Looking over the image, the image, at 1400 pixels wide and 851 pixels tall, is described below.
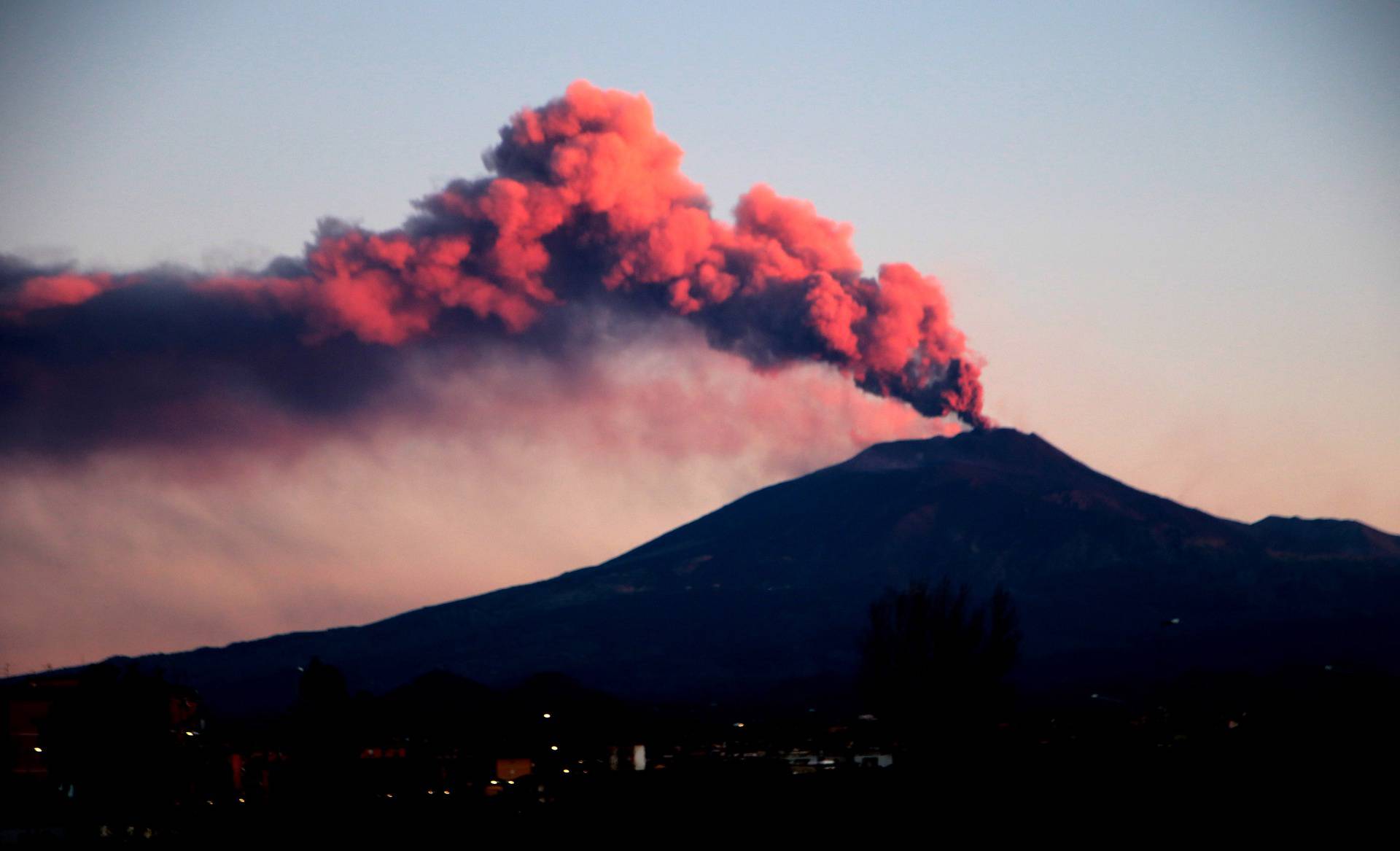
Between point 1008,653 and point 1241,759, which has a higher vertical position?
point 1008,653

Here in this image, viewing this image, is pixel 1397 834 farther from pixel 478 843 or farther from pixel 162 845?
pixel 162 845

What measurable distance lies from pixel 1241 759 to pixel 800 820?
21.4 metres

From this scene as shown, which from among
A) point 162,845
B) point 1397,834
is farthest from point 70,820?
point 1397,834

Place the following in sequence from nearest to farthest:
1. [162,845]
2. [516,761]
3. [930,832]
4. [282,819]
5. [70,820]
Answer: [930,832]
[162,845]
[282,819]
[70,820]
[516,761]

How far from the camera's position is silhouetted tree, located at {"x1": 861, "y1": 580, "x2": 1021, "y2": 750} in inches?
4129

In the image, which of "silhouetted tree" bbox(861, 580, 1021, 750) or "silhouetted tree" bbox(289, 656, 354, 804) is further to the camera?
"silhouetted tree" bbox(861, 580, 1021, 750)

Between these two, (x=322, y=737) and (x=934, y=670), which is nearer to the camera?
(x=322, y=737)

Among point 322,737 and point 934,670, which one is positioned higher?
point 934,670

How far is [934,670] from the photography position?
359ft

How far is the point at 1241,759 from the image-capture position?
67812 millimetres

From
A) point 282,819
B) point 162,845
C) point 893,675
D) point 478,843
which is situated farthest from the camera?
point 893,675

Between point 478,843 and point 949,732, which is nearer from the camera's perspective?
point 478,843

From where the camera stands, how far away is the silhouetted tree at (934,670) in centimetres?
10488

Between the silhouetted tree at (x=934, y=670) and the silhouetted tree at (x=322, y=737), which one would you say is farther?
the silhouetted tree at (x=934, y=670)
